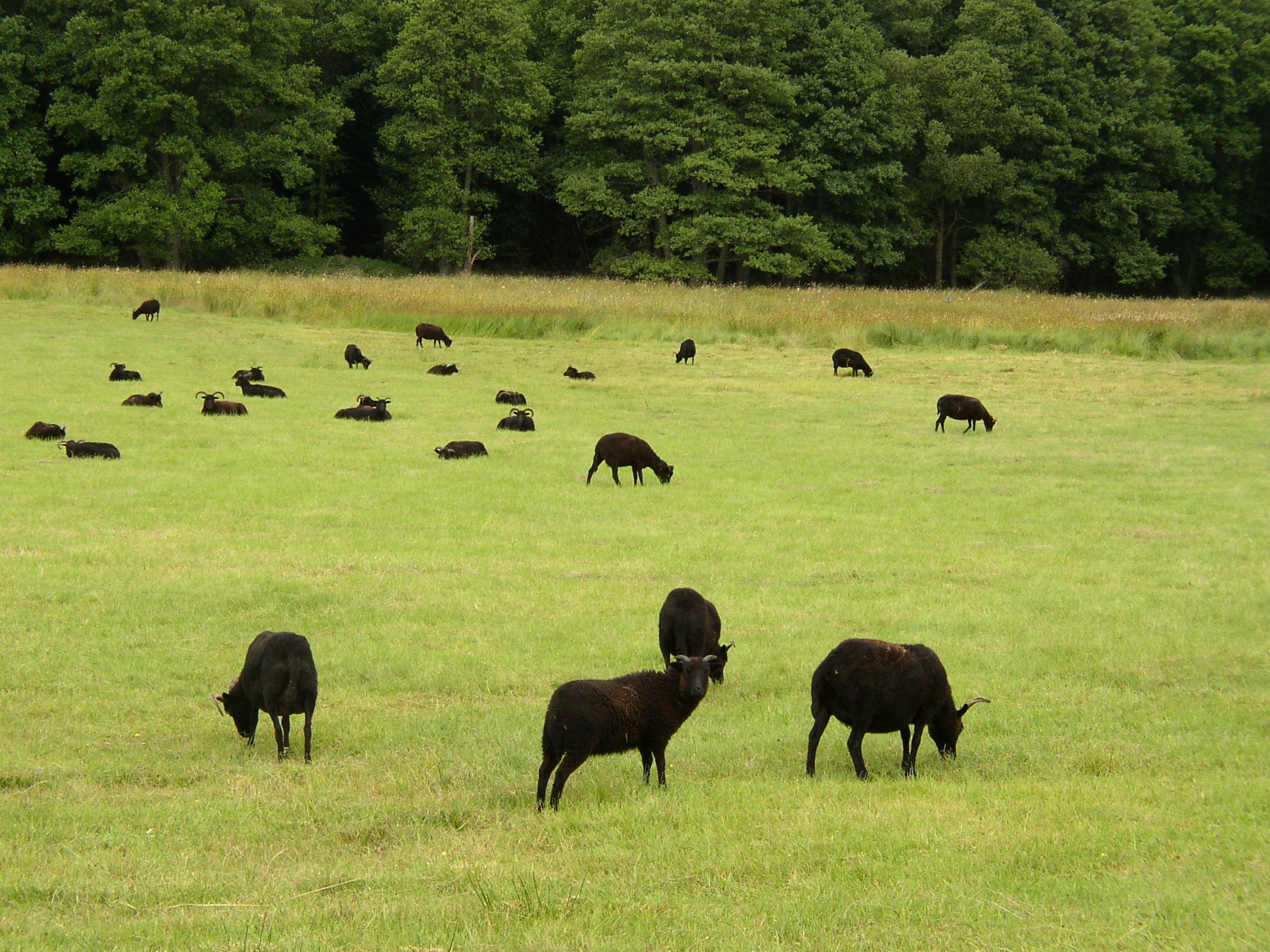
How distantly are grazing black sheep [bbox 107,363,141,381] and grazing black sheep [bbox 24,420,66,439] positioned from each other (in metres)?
6.30

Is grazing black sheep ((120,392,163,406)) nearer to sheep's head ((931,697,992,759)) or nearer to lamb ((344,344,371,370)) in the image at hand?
lamb ((344,344,371,370))

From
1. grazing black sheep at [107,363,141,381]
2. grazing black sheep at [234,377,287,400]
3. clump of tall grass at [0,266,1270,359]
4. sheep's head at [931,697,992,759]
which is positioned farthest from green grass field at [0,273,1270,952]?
clump of tall grass at [0,266,1270,359]

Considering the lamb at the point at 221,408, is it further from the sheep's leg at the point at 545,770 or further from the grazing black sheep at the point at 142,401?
the sheep's leg at the point at 545,770

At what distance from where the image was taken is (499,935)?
537 centimetres

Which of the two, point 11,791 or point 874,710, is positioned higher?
point 874,710

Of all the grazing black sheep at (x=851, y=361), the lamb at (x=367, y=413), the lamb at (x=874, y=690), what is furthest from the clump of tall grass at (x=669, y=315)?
the lamb at (x=874, y=690)

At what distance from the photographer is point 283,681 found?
7.98m

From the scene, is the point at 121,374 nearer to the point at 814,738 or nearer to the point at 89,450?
the point at 89,450

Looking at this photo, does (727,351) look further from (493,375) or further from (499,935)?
(499,935)

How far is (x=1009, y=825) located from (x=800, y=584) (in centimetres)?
639

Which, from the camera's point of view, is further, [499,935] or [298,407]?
[298,407]

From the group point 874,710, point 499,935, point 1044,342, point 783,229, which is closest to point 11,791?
point 499,935

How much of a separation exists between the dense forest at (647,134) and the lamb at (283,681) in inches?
1984

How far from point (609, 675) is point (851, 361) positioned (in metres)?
23.3
